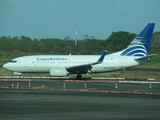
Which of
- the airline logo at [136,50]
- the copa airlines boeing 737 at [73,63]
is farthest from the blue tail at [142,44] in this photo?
the copa airlines boeing 737 at [73,63]

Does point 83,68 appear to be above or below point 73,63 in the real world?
below

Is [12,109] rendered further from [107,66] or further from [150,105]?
[107,66]

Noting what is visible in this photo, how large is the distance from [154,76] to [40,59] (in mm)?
14973

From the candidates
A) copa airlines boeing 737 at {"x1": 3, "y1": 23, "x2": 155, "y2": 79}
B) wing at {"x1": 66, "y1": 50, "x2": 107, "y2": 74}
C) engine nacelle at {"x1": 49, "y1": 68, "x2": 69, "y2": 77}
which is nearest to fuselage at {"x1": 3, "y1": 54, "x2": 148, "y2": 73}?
copa airlines boeing 737 at {"x1": 3, "y1": 23, "x2": 155, "y2": 79}

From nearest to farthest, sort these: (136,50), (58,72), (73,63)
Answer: (58,72)
(73,63)
(136,50)

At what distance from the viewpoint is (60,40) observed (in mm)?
151750

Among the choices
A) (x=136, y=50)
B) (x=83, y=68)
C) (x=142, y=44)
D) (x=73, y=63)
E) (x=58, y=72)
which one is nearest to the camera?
(x=58, y=72)

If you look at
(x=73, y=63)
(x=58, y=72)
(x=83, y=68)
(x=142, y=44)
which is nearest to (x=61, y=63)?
(x=73, y=63)

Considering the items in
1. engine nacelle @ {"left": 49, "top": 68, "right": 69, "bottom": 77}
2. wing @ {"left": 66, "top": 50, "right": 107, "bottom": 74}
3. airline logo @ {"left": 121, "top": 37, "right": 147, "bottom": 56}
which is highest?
airline logo @ {"left": 121, "top": 37, "right": 147, "bottom": 56}

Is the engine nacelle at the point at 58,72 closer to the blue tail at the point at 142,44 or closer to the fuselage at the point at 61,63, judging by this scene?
the fuselage at the point at 61,63

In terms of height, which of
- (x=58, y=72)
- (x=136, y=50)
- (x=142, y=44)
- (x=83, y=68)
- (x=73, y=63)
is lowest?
(x=58, y=72)

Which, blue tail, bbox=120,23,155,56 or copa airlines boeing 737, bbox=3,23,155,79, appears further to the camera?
blue tail, bbox=120,23,155,56

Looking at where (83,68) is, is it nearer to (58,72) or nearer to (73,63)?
(73,63)

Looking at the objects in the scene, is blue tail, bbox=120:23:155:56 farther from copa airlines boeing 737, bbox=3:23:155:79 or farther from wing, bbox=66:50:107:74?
wing, bbox=66:50:107:74
